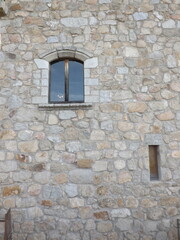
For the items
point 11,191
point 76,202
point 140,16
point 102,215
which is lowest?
point 102,215

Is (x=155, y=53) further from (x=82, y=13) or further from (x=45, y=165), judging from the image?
(x=45, y=165)

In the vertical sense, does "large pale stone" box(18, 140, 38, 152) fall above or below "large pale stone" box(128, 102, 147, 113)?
below

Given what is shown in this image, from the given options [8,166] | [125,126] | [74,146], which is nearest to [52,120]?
[74,146]

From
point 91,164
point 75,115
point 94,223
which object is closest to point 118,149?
point 91,164

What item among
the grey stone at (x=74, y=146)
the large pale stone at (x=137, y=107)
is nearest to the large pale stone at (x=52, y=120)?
the grey stone at (x=74, y=146)

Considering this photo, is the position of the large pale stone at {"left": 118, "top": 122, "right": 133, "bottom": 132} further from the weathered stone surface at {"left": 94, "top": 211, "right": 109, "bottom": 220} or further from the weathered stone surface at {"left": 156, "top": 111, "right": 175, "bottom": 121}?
the weathered stone surface at {"left": 94, "top": 211, "right": 109, "bottom": 220}

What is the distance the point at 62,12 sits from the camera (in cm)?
439

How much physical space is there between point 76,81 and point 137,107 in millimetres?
1404

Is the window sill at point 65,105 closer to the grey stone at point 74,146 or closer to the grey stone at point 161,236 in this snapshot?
the grey stone at point 74,146

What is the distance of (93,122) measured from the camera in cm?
402

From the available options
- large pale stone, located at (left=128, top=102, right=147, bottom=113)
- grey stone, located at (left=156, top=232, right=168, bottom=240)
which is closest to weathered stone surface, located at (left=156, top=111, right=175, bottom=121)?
large pale stone, located at (left=128, top=102, right=147, bottom=113)

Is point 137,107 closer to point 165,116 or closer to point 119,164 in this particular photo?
point 165,116

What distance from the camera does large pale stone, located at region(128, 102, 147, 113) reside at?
13.3 feet

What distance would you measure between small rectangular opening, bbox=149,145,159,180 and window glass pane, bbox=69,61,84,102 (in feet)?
5.79
